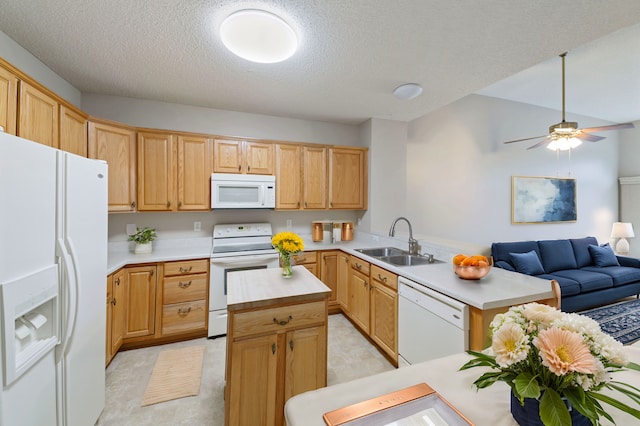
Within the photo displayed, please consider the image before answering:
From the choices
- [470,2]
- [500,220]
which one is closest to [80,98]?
[470,2]

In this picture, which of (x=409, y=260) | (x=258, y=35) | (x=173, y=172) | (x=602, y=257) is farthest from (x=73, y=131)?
(x=602, y=257)

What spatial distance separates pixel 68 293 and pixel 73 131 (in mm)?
1569

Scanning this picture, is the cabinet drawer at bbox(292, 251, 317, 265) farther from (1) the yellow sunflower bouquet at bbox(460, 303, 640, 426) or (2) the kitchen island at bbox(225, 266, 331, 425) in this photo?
(1) the yellow sunflower bouquet at bbox(460, 303, 640, 426)

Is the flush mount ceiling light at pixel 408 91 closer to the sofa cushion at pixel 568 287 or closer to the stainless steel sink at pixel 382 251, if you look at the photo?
the stainless steel sink at pixel 382 251

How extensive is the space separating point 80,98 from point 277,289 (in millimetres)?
3057

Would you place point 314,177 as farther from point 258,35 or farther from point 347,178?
point 258,35

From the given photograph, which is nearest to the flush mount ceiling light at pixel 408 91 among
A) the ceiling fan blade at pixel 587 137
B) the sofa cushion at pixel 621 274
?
the ceiling fan blade at pixel 587 137

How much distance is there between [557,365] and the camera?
0.51m

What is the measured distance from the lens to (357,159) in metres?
3.61

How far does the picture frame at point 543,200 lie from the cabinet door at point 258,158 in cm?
425

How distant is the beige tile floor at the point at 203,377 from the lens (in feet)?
5.62

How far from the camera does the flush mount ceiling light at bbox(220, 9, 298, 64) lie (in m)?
1.53

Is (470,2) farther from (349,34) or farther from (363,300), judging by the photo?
(363,300)

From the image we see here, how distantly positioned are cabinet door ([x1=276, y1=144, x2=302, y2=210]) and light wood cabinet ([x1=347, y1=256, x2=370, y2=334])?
3.60 ft
